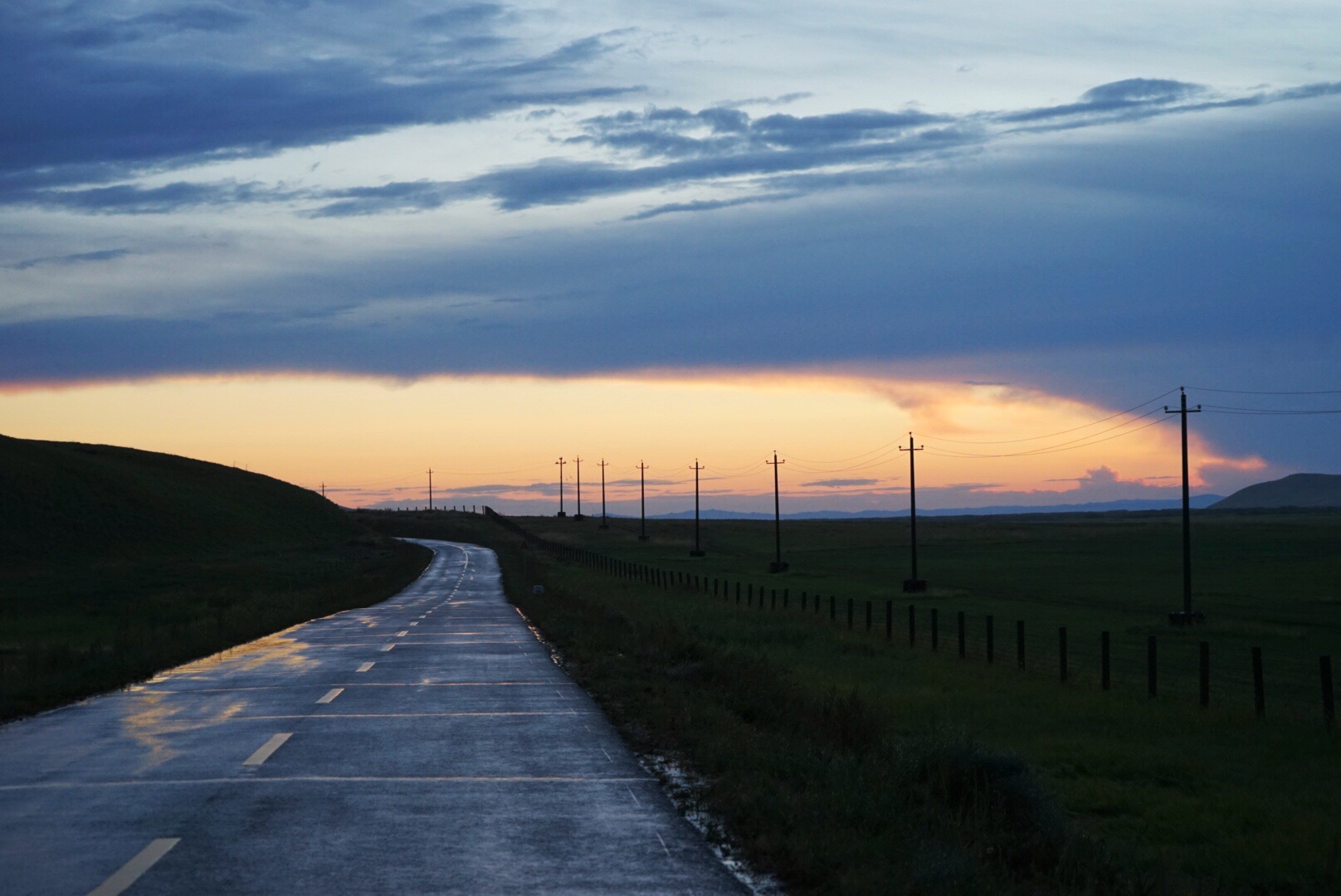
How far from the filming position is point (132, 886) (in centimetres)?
740

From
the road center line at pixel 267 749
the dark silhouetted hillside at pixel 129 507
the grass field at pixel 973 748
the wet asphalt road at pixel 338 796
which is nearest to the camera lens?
the wet asphalt road at pixel 338 796

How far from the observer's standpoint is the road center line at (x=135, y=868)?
7.31 metres

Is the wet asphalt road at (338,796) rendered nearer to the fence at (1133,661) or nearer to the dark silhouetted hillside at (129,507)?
the fence at (1133,661)

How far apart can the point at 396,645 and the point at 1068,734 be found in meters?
15.7

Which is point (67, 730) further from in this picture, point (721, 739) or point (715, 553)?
point (715, 553)

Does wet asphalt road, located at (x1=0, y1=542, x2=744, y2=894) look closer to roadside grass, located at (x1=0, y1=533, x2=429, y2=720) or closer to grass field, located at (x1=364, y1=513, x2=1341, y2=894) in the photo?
grass field, located at (x1=364, y1=513, x2=1341, y2=894)

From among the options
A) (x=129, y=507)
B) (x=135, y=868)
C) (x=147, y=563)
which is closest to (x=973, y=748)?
(x=135, y=868)

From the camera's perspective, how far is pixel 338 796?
10508 millimetres

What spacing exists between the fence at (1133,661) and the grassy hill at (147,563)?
16.5m

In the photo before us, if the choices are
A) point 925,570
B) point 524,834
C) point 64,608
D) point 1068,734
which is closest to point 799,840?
point 524,834

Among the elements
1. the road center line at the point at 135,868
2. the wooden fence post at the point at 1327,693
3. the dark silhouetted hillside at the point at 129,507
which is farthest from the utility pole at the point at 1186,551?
the dark silhouetted hillside at the point at 129,507

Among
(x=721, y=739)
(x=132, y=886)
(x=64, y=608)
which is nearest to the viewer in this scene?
(x=132, y=886)

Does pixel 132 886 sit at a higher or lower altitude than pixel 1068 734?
higher

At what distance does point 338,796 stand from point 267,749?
288 cm
